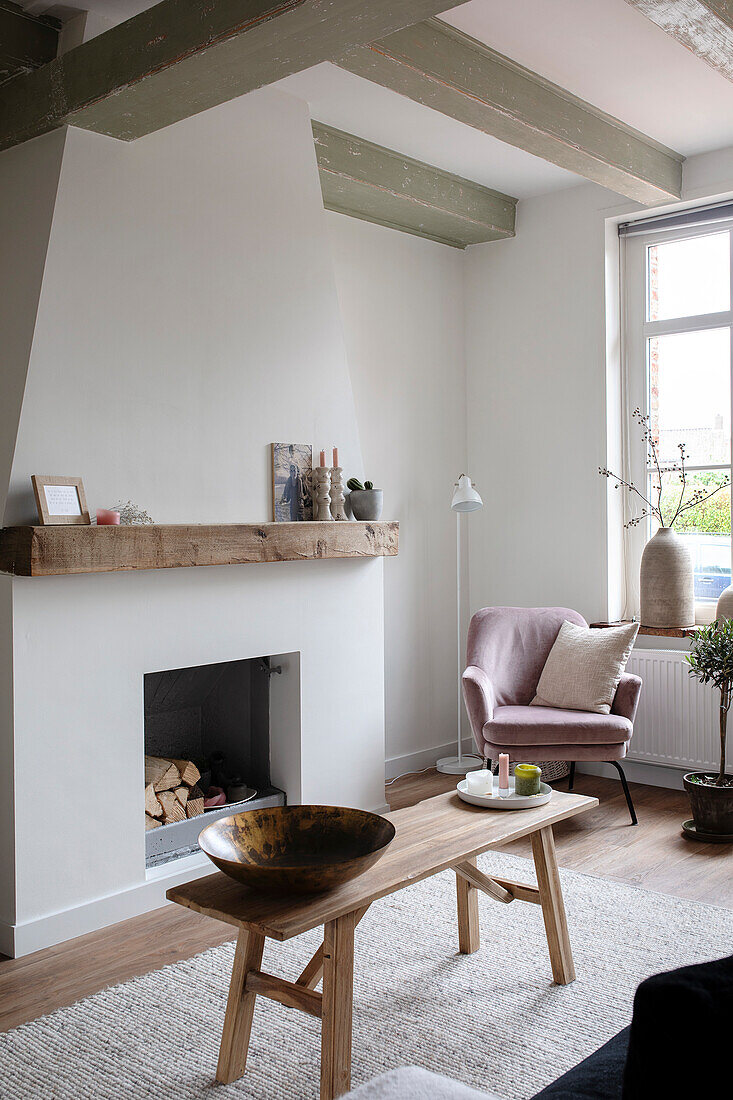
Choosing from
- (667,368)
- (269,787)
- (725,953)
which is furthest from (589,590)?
(725,953)

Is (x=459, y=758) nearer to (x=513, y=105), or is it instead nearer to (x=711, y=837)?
(x=711, y=837)

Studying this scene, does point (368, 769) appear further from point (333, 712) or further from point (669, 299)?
point (669, 299)

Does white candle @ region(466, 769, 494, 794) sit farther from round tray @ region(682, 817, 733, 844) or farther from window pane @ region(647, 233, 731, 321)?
window pane @ region(647, 233, 731, 321)

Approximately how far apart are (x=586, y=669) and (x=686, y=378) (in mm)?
1561

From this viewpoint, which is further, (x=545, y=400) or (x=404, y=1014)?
(x=545, y=400)

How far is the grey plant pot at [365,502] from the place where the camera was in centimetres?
388

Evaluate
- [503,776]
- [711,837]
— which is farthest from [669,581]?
[503,776]

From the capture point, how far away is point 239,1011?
7.05 ft

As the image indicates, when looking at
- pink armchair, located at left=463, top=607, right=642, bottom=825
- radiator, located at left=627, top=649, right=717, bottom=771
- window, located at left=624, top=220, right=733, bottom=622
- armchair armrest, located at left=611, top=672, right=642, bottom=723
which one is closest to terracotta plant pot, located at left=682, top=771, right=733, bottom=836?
pink armchair, located at left=463, top=607, right=642, bottom=825

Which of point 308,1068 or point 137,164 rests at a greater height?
point 137,164

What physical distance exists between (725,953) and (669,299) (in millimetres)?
3110

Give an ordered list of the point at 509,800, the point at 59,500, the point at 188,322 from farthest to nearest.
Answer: the point at 188,322, the point at 59,500, the point at 509,800

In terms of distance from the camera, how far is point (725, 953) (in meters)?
2.75

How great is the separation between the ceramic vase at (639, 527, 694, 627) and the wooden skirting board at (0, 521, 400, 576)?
53.3 inches
